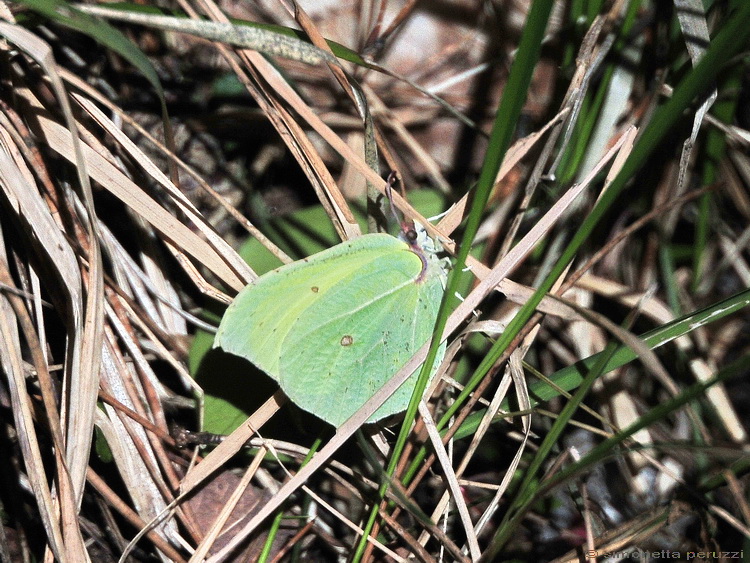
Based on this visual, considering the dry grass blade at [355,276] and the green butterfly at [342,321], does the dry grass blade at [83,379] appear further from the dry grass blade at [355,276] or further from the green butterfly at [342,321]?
the green butterfly at [342,321]

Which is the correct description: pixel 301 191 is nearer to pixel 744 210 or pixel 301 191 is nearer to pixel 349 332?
pixel 349 332

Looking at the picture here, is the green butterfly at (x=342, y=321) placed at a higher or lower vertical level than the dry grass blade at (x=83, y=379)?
higher

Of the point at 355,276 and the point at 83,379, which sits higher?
the point at 355,276

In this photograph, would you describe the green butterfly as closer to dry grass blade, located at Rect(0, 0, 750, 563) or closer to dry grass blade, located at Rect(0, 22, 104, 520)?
dry grass blade, located at Rect(0, 0, 750, 563)

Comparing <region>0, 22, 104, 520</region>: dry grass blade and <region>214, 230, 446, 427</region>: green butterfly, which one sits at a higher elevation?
<region>214, 230, 446, 427</region>: green butterfly

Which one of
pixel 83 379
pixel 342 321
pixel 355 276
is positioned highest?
pixel 355 276

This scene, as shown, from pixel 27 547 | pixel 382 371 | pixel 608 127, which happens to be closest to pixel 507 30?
pixel 608 127

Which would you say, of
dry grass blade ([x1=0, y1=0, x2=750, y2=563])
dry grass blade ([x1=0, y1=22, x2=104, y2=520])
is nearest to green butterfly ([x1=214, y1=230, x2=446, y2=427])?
dry grass blade ([x1=0, y1=0, x2=750, y2=563])

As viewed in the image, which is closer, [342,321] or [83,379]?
[83,379]

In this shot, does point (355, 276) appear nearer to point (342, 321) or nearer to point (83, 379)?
point (342, 321)

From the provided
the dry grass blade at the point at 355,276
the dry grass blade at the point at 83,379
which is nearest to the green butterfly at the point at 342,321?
the dry grass blade at the point at 355,276

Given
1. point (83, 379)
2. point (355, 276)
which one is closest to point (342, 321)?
point (355, 276)
